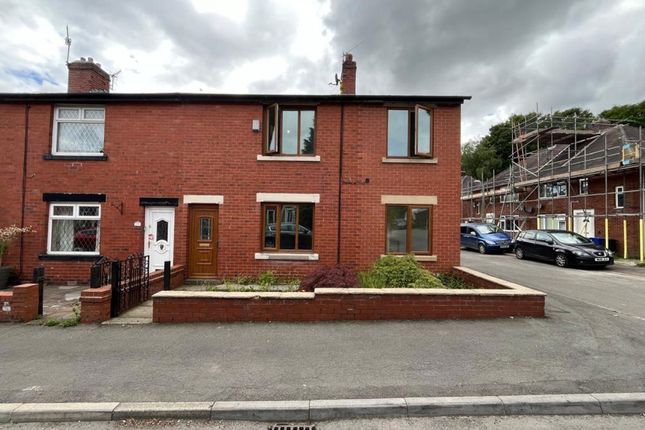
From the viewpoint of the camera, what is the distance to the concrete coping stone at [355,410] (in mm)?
3477

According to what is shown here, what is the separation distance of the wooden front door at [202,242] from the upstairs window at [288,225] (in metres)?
1.50

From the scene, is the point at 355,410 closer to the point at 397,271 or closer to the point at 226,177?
the point at 397,271

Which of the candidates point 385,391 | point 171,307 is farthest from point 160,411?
point 171,307

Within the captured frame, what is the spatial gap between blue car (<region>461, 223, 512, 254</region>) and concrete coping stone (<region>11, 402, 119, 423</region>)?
20821mm

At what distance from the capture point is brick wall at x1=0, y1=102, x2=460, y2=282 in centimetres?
983

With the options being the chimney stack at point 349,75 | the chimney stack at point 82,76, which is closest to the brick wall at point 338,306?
the chimney stack at point 349,75

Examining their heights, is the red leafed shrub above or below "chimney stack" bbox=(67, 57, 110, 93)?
below

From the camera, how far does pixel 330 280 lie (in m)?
7.37

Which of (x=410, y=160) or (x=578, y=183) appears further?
(x=578, y=183)

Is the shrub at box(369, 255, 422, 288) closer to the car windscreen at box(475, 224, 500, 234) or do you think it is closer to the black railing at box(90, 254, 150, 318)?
the black railing at box(90, 254, 150, 318)

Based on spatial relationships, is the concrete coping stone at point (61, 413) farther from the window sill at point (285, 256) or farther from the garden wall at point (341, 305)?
the window sill at point (285, 256)

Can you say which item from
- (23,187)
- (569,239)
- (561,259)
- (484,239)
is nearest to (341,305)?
(23,187)

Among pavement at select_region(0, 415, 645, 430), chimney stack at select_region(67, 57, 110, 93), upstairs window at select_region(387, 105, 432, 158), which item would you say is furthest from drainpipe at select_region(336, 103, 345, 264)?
chimney stack at select_region(67, 57, 110, 93)

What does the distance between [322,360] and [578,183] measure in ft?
75.1
